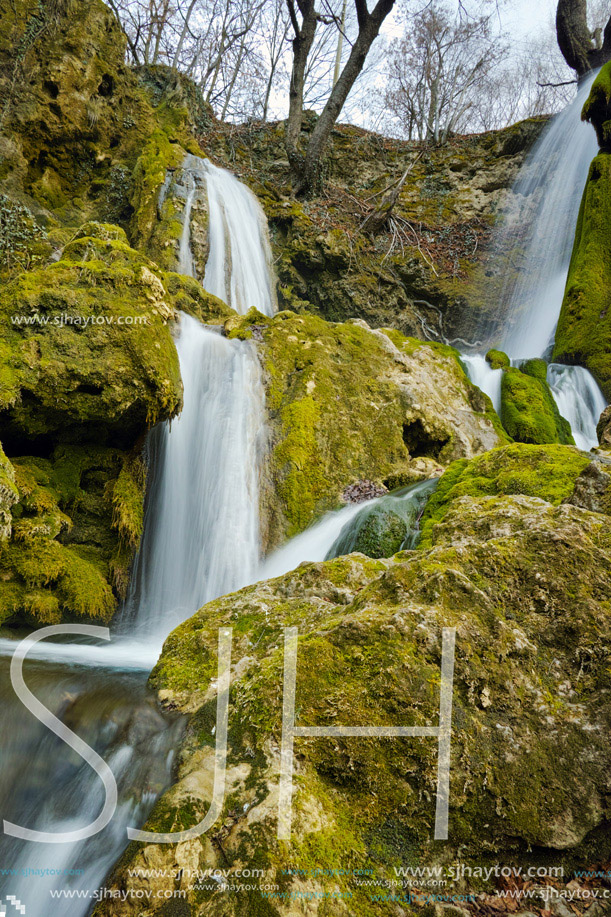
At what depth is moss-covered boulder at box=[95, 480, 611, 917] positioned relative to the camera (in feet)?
5.38

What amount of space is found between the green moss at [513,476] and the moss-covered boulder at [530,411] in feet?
17.1

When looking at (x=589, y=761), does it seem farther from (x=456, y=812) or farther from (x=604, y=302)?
(x=604, y=302)

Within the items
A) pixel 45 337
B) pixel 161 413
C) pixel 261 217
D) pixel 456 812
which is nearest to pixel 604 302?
pixel 261 217

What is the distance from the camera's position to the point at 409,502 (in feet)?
17.8

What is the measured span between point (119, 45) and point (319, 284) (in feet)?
27.7

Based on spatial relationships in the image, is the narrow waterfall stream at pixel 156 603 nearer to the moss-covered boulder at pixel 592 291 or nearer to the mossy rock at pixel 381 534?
the mossy rock at pixel 381 534

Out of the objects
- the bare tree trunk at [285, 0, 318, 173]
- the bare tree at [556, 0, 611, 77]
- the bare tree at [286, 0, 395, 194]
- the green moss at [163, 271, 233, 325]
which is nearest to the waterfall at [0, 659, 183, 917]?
the green moss at [163, 271, 233, 325]

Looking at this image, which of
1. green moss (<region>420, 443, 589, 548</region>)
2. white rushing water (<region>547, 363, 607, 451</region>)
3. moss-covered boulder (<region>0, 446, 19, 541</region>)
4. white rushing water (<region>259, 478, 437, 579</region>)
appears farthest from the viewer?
white rushing water (<region>547, 363, 607, 451</region>)

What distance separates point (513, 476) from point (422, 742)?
2738 millimetres

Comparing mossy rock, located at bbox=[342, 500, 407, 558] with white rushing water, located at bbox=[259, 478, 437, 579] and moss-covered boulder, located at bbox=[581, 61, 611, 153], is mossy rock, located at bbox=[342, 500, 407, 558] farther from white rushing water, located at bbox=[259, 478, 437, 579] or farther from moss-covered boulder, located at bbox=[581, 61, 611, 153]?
moss-covered boulder, located at bbox=[581, 61, 611, 153]

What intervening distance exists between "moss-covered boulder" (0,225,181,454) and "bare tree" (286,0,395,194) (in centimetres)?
953

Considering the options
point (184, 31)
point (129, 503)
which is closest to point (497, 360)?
point (129, 503)

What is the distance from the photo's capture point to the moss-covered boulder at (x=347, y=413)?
666cm

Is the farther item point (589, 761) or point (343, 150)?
point (343, 150)
